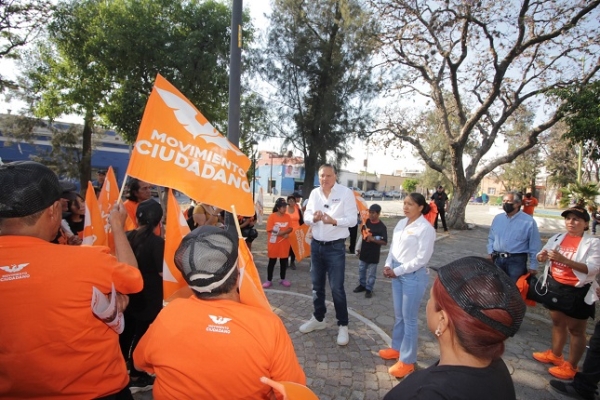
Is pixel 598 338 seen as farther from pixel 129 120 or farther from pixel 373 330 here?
pixel 129 120

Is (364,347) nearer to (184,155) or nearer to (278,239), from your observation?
(278,239)

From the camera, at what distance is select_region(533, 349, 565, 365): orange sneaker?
3801mm

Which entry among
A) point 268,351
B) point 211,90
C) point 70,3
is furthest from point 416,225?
point 70,3

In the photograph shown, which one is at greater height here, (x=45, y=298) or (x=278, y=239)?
(x=45, y=298)

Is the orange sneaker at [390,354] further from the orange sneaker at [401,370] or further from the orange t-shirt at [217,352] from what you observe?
the orange t-shirt at [217,352]

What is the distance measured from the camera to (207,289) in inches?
59.2

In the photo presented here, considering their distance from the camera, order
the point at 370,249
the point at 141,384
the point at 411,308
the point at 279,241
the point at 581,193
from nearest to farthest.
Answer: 1. the point at 141,384
2. the point at 411,308
3. the point at 370,249
4. the point at 279,241
5. the point at 581,193

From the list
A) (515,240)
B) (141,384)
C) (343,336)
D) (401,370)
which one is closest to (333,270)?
(343,336)

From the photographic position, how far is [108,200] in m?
3.25

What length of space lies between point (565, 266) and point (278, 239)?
171 inches

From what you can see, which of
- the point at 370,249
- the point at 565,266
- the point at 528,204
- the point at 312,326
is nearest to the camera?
the point at 565,266

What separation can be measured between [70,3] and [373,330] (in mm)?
16124

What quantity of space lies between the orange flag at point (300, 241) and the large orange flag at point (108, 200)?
400 cm

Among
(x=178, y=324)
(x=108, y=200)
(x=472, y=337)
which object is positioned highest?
(x=108, y=200)
